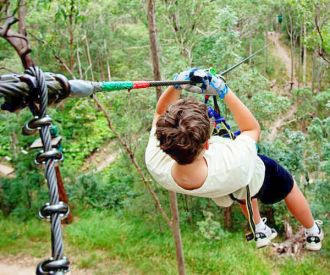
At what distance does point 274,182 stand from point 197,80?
661mm

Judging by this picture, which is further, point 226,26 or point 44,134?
point 226,26

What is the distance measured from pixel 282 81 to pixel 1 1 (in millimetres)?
19045

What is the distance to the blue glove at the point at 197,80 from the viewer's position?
5.81 ft

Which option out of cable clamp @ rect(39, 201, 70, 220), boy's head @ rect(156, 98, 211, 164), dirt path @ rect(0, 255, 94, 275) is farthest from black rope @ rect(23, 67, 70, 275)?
dirt path @ rect(0, 255, 94, 275)

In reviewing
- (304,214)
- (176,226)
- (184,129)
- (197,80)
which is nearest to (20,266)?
(176,226)

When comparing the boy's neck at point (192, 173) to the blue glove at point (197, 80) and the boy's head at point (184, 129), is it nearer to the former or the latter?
the boy's head at point (184, 129)

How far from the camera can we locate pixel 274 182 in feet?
6.52

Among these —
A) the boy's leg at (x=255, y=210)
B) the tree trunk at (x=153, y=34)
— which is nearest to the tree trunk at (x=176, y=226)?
the tree trunk at (x=153, y=34)

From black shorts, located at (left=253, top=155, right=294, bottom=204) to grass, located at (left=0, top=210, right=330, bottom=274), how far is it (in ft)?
14.1

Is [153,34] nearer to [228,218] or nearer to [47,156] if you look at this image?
[47,156]

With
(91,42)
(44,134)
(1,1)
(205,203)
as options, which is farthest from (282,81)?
(44,134)

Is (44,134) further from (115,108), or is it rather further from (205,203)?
(205,203)

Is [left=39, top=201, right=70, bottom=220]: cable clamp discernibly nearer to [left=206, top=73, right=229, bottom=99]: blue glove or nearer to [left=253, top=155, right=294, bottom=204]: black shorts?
[left=206, top=73, right=229, bottom=99]: blue glove

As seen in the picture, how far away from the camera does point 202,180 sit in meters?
1.59
